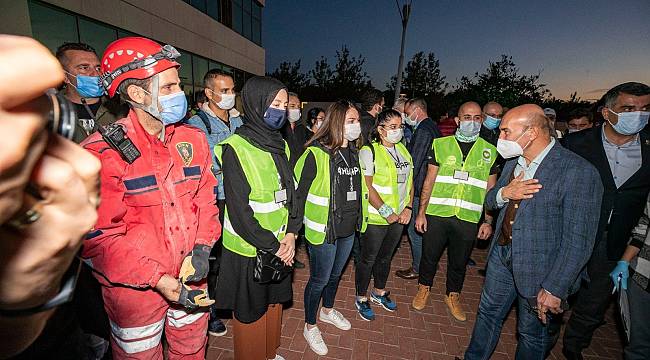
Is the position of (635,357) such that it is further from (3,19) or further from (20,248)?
(3,19)

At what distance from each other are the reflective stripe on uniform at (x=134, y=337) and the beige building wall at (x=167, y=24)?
26.6 ft

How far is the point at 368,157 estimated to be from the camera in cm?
359

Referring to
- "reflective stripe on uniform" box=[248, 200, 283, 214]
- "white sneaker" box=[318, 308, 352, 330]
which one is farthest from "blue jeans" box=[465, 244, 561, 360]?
"reflective stripe on uniform" box=[248, 200, 283, 214]

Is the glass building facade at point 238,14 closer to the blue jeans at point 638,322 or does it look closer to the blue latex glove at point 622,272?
the blue latex glove at point 622,272

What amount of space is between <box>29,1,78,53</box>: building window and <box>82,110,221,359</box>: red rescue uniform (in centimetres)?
813

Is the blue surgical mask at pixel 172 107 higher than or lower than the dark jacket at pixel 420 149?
higher

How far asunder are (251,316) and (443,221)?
268 centimetres

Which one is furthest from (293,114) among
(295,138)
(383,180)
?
(383,180)

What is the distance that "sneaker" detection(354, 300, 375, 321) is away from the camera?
389 centimetres

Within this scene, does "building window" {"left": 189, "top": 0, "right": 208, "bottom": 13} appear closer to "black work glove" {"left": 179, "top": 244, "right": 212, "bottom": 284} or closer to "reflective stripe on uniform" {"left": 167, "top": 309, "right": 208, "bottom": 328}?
"black work glove" {"left": 179, "top": 244, "right": 212, "bottom": 284}

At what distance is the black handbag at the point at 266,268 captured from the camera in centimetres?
240

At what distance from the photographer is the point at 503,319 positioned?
2748 mm

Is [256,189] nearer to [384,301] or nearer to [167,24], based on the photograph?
[384,301]

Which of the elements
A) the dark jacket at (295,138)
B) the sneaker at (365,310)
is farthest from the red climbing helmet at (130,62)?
the sneaker at (365,310)
